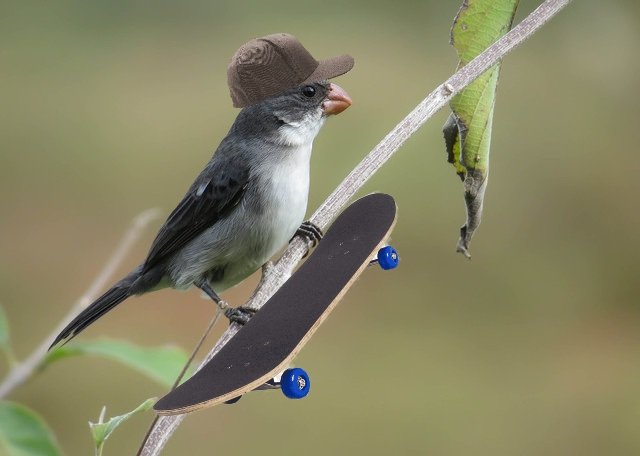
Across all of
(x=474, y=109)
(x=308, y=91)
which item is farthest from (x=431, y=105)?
(x=308, y=91)

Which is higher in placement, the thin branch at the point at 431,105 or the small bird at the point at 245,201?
the thin branch at the point at 431,105

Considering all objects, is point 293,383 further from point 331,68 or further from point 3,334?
point 3,334

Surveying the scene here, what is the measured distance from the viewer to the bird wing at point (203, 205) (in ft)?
3.32

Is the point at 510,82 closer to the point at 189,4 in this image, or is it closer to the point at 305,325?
the point at 189,4

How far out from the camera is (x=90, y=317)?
0.96m

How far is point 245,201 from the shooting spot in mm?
1011

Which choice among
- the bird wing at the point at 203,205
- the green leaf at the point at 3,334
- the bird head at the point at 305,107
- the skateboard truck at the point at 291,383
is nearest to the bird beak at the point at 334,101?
the bird head at the point at 305,107

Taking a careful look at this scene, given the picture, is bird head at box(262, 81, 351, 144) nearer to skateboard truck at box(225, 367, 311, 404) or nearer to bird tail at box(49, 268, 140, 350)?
bird tail at box(49, 268, 140, 350)

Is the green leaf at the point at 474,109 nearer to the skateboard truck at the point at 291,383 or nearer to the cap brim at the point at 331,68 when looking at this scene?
the cap brim at the point at 331,68

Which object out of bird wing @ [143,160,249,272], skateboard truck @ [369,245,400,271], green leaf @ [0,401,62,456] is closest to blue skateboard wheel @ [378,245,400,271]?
skateboard truck @ [369,245,400,271]

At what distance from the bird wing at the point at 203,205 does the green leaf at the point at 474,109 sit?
334 mm

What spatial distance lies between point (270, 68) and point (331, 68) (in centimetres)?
5

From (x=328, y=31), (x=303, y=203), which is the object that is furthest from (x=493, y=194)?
(x=303, y=203)

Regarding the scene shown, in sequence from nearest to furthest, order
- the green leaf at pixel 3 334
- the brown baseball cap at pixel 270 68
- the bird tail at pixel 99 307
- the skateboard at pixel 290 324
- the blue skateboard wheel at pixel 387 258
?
the skateboard at pixel 290 324, the blue skateboard wheel at pixel 387 258, the brown baseball cap at pixel 270 68, the green leaf at pixel 3 334, the bird tail at pixel 99 307
